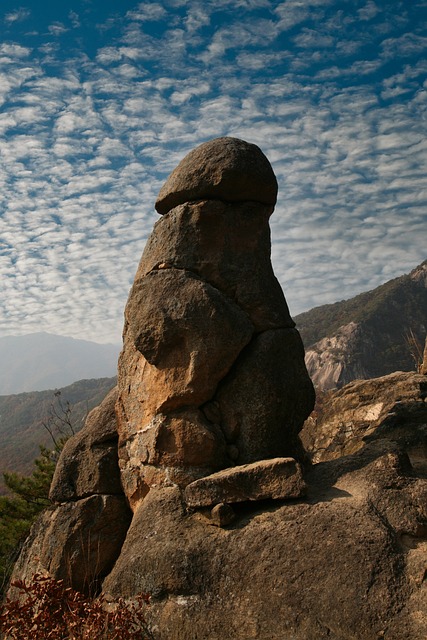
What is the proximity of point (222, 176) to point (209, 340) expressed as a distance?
266 cm

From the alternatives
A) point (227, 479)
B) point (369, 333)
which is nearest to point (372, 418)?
point (227, 479)

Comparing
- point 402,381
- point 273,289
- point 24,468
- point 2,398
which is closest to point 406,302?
point 24,468

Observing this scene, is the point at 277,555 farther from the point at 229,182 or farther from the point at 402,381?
the point at 402,381

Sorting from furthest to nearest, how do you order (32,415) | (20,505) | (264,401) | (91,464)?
(32,415), (20,505), (91,464), (264,401)

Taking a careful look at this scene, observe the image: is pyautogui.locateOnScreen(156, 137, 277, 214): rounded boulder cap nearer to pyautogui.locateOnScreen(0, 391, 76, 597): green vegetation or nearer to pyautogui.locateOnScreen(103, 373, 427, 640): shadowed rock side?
pyautogui.locateOnScreen(103, 373, 427, 640): shadowed rock side

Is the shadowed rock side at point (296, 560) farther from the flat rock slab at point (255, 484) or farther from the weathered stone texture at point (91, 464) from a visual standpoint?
the weathered stone texture at point (91, 464)

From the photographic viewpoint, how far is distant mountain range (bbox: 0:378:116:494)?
7069cm

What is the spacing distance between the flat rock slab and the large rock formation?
17 mm

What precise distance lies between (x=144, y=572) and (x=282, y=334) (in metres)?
3.84

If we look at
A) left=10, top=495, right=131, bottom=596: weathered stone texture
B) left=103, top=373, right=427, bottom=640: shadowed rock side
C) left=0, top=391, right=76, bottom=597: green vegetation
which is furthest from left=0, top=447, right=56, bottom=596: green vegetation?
left=103, top=373, right=427, bottom=640: shadowed rock side

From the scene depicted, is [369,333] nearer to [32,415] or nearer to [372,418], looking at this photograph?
[372,418]

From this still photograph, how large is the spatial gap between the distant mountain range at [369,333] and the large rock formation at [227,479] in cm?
5182

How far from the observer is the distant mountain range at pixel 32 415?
232ft

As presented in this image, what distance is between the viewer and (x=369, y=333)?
69.8 meters
